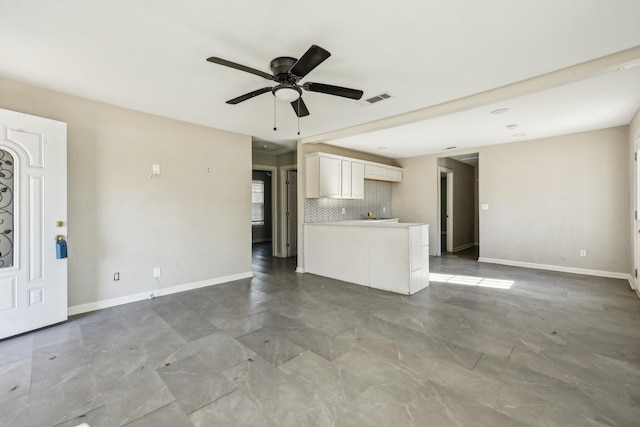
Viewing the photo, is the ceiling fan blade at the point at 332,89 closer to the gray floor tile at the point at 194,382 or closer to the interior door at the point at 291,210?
the gray floor tile at the point at 194,382

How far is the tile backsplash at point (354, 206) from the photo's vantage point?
5648 millimetres

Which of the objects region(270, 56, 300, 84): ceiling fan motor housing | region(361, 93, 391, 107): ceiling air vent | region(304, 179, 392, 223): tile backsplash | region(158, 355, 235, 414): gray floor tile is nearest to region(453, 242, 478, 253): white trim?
region(304, 179, 392, 223): tile backsplash

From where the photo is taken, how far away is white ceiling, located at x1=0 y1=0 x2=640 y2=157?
1.90 m

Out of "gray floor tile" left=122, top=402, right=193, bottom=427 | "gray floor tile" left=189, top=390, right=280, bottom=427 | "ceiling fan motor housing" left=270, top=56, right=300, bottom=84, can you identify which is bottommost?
"gray floor tile" left=122, top=402, right=193, bottom=427

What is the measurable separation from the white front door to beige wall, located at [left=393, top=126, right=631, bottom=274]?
275 inches

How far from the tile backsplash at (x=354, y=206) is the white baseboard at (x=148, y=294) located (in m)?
1.70

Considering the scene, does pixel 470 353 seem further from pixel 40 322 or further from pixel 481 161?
pixel 481 161

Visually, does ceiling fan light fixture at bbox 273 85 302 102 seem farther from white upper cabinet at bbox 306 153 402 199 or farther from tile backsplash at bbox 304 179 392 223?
tile backsplash at bbox 304 179 392 223

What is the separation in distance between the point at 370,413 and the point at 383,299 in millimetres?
2155

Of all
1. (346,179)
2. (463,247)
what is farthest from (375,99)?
(463,247)

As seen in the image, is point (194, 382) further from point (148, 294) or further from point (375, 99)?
point (375, 99)

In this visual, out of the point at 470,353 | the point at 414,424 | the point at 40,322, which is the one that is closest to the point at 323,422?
the point at 414,424

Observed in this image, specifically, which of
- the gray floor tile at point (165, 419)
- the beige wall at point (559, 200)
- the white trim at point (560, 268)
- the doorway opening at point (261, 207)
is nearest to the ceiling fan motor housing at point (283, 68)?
the gray floor tile at point (165, 419)

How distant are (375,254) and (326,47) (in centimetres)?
295
